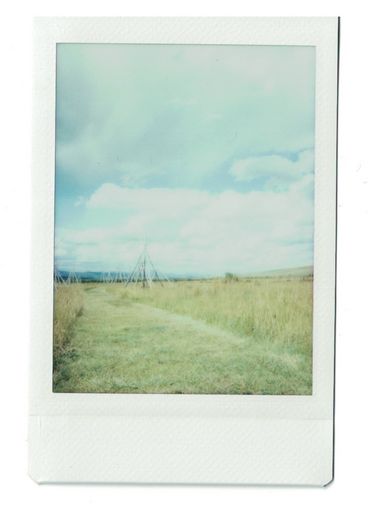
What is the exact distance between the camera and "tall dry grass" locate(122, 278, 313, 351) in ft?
2.44

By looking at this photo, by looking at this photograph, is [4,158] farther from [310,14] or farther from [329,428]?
[329,428]

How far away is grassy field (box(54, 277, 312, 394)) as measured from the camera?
0.74 meters

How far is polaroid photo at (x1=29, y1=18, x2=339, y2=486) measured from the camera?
0.74 metres

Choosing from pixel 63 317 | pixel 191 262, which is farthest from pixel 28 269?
pixel 191 262

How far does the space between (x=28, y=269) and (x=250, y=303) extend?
352 mm

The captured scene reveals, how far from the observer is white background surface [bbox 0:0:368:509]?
0.74 m

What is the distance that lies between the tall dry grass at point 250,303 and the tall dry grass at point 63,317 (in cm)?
8

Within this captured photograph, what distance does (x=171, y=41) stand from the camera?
750 mm

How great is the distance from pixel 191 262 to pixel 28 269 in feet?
0.84

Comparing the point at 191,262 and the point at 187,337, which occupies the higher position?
the point at 191,262

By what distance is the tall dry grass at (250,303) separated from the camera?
743mm

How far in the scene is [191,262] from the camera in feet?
2.44

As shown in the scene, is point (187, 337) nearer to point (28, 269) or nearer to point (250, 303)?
point (250, 303)

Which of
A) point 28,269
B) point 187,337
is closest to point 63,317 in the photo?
point 28,269
